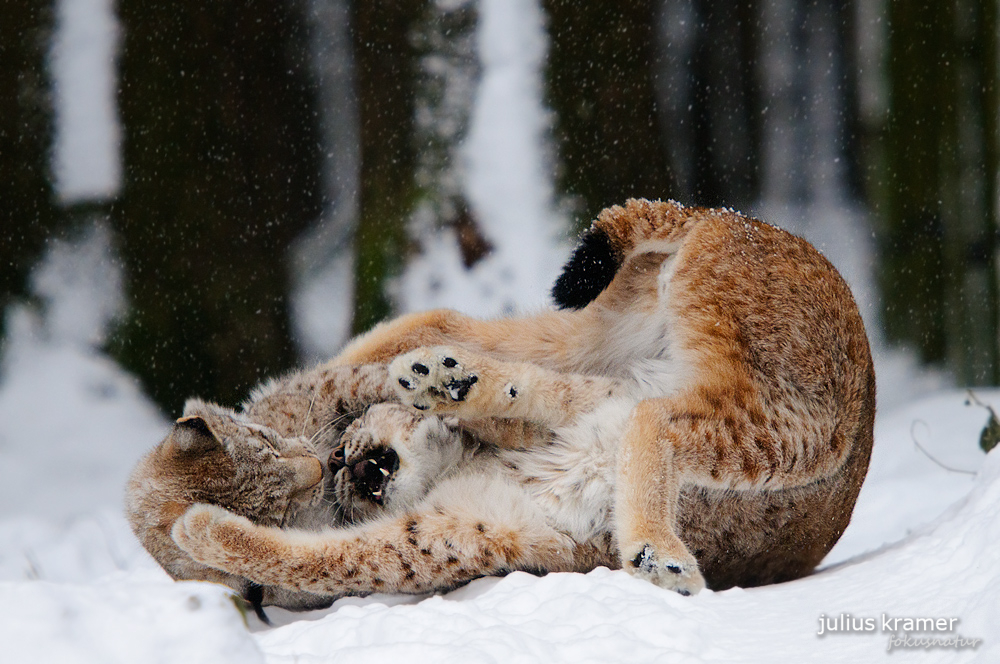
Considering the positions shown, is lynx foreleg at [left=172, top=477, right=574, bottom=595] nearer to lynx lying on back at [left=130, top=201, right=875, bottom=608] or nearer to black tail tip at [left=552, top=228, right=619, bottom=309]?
lynx lying on back at [left=130, top=201, right=875, bottom=608]

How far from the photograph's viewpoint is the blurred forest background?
4754 millimetres

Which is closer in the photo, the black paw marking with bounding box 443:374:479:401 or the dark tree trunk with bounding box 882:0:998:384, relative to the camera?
the black paw marking with bounding box 443:374:479:401

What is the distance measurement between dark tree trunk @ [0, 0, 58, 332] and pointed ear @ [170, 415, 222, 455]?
2609 millimetres

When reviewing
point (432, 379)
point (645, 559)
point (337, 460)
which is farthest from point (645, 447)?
point (337, 460)

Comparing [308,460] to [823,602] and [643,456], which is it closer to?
[643,456]

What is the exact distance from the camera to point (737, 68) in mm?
5312

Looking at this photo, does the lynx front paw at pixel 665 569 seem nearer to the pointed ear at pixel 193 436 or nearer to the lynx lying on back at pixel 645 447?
the lynx lying on back at pixel 645 447

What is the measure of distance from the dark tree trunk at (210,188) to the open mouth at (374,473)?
7.66ft

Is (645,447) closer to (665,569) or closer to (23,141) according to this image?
(665,569)

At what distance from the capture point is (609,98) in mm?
5191

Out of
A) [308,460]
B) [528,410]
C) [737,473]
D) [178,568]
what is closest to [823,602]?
[737,473]

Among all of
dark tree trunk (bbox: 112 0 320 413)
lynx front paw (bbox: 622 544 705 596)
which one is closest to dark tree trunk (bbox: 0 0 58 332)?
dark tree trunk (bbox: 112 0 320 413)

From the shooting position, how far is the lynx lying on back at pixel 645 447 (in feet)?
7.82

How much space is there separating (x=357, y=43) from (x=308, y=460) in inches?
124
